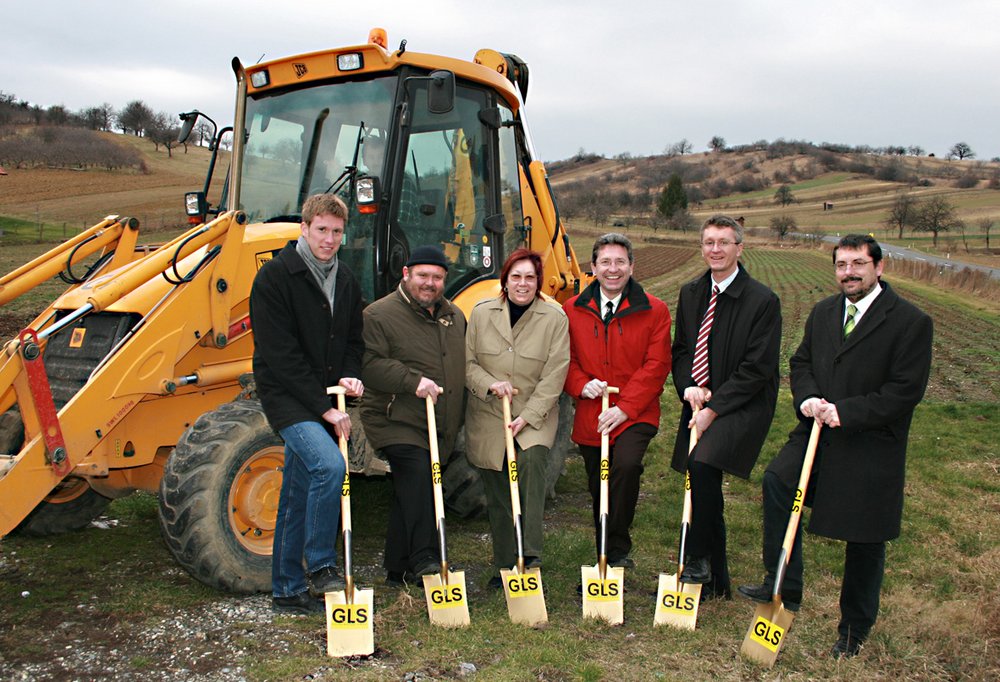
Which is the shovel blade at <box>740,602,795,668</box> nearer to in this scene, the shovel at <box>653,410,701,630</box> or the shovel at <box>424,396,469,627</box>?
the shovel at <box>653,410,701,630</box>

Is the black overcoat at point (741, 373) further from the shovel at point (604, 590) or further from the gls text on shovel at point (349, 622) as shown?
the gls text on shovel at point (349, 622)

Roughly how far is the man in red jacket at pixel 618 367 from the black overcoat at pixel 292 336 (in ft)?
4.64

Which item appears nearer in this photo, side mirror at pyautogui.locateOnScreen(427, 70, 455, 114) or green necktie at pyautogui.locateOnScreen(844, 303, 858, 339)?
green necktie at pyautogui.locateOnScreen(844, 303, 858, 339)

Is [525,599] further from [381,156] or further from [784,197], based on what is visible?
[784,197]

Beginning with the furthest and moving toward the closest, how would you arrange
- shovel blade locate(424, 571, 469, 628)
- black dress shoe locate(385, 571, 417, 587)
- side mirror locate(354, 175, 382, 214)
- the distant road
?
the distant road, side mirror locate(354, 175, 382, 214), black dress shoe locate(385, 571, 417, 587), shovel blade locate(424, 571, 469, 628)

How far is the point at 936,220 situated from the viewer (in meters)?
62.4

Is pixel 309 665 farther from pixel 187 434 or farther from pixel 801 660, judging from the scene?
pixel 801 660

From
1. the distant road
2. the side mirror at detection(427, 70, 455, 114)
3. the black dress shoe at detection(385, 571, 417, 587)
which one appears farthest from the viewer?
the distant road

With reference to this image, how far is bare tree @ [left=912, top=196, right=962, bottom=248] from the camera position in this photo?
206 ft

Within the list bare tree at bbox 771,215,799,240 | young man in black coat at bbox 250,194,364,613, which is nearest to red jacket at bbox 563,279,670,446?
young man in black coat at bbox 250,194,364,613

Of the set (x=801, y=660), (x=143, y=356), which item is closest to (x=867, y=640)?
(x=801, y=660)

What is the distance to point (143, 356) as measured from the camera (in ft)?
15.3

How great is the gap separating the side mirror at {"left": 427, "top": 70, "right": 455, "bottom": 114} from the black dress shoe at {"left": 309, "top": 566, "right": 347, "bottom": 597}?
8.80ft

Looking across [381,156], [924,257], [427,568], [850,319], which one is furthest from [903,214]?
[427,568]
